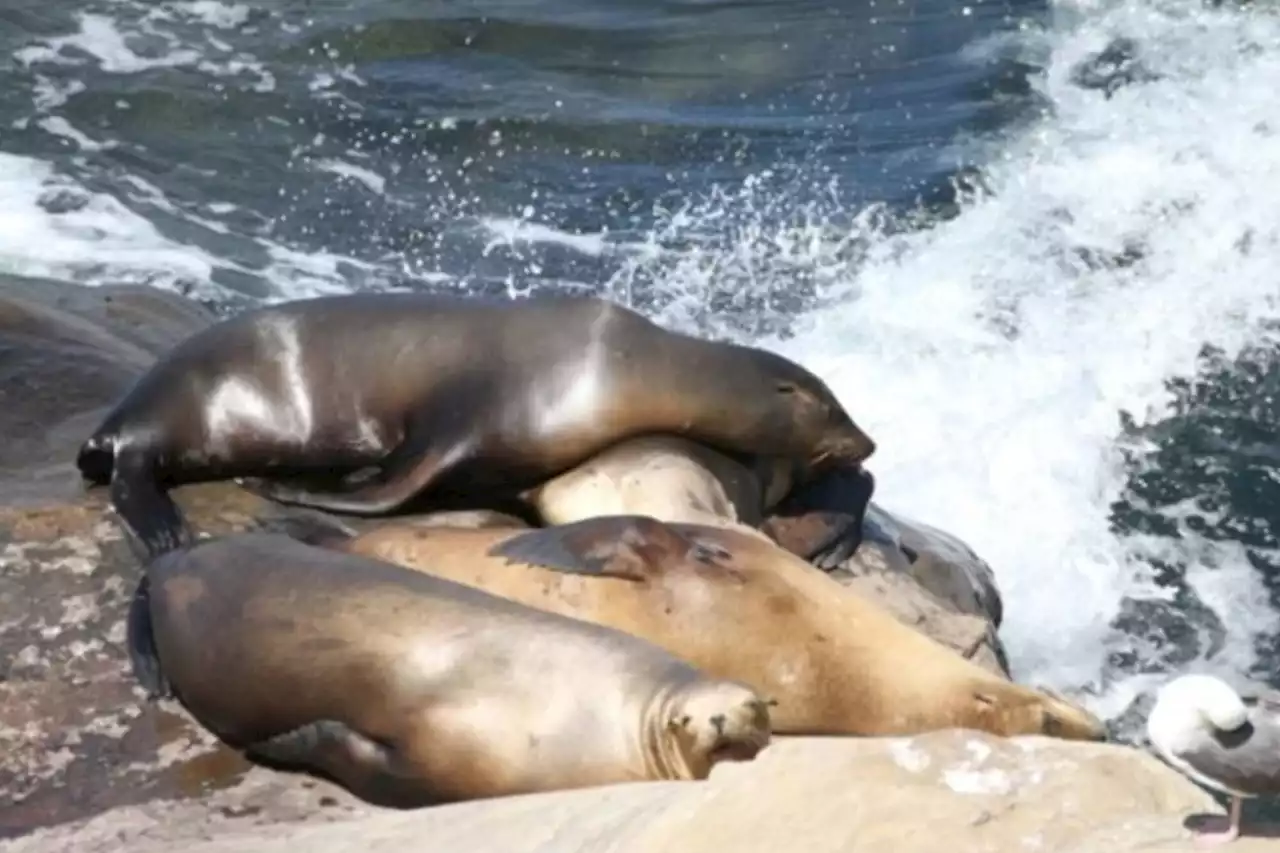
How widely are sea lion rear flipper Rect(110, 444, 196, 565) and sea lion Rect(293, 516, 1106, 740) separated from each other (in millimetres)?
849

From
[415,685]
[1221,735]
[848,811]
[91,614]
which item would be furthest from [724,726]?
[91,614]

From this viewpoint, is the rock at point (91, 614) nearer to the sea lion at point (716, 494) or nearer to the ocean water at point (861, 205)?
the sea lion at point (716, 494)

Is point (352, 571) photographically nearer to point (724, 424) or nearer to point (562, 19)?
point (724, 424)

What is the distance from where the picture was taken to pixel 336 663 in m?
3.81

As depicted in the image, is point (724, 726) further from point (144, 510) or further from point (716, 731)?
point (144, 510)

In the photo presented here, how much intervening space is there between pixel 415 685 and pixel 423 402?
1393mm

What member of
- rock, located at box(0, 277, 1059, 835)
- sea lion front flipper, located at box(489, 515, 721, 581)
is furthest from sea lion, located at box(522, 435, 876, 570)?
sea lion front flipper, located at box(489, 515, 721, 581)

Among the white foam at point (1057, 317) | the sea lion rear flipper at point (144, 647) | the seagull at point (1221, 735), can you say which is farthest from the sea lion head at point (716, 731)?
the white foam at point (1057, 317)

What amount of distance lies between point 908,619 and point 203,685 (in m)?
1.72

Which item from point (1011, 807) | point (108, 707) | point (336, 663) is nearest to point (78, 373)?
point (108, 707)

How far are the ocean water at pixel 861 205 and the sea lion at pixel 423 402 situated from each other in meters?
1.77

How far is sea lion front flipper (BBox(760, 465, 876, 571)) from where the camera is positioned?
4.98 m

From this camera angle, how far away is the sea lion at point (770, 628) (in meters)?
3.97

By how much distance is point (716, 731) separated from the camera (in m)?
3.40
